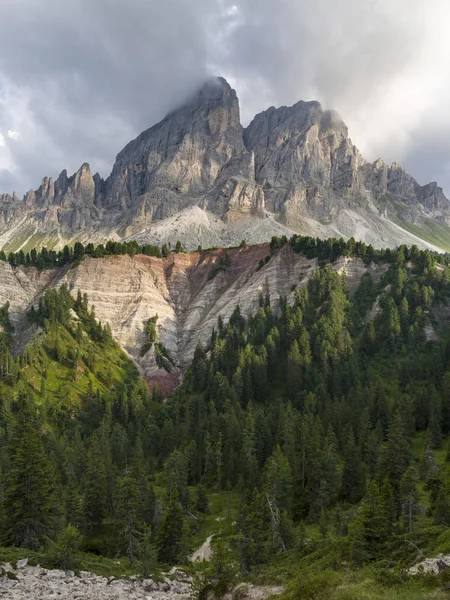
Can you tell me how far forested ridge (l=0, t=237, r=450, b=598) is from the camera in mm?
42031

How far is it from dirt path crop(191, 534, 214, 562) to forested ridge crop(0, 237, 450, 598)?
161 centimetres

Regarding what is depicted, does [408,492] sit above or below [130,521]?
above

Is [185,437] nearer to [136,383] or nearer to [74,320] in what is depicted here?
[136,383]

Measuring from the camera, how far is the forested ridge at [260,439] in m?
42.0

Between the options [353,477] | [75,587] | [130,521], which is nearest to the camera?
[75,587]

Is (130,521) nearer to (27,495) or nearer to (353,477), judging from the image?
(27,495)

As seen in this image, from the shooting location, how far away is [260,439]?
90.5 metres

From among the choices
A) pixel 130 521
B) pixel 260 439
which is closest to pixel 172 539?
pixel 130 521

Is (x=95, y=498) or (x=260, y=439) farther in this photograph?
(x=260, y=439)

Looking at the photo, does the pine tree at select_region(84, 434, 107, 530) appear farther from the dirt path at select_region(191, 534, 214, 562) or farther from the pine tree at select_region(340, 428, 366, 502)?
the pine tree at select_region(340, 428, 366, 502)

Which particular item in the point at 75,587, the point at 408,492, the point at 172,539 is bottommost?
the point at 172,539

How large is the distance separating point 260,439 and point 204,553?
1323 inches

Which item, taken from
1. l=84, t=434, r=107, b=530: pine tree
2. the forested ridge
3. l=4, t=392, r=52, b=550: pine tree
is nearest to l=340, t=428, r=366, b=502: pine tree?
the forested ridge

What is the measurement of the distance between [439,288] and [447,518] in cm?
12648
